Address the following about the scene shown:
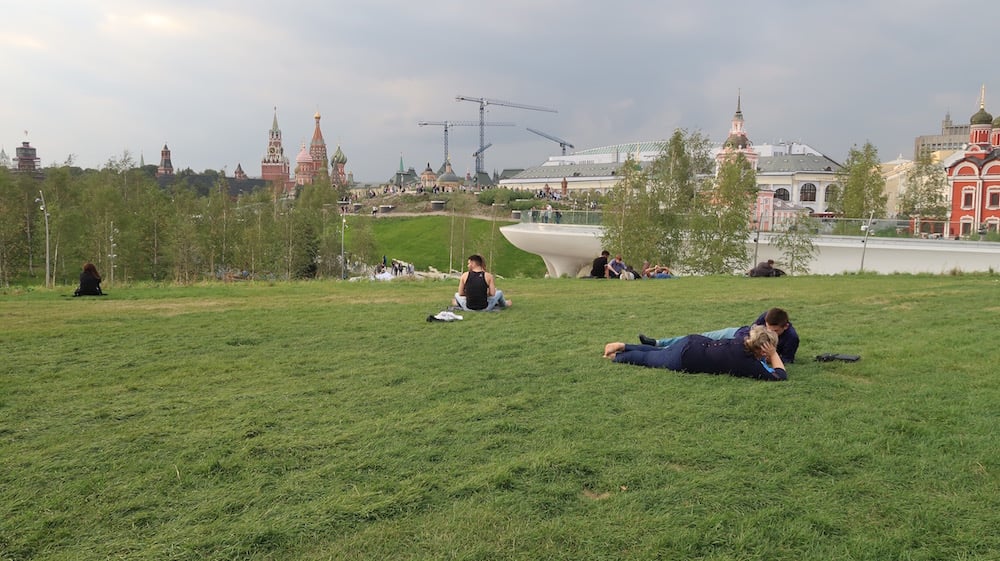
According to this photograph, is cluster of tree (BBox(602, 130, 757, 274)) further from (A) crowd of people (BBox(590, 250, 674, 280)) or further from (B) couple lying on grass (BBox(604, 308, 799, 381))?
(B) couple lying on grass (BBox(604, 308, 799, 381))

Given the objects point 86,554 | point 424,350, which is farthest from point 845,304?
point 86,554

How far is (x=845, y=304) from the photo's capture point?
12164 millimetres

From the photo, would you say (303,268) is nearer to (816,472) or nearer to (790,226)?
(790,226)

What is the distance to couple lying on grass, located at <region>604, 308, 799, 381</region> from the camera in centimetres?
643

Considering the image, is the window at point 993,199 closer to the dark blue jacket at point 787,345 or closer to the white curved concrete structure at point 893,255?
the white curved concrete structure at point 893,255

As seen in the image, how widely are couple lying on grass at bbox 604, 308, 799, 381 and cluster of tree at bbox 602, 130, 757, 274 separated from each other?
2028 cm

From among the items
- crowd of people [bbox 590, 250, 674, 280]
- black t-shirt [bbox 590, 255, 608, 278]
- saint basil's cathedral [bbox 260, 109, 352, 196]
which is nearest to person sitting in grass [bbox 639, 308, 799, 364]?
crowd of people [bbox 590, 250, 674, 280]

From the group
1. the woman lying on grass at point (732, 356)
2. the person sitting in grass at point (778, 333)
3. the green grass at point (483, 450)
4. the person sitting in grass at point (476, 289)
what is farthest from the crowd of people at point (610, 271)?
the woman lying on grass at point (732, 356)

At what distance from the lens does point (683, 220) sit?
93.8ft

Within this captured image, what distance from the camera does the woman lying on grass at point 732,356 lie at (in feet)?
21.1

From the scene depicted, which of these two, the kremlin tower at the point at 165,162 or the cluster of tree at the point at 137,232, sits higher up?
the kremlin tower at the point at 165,162

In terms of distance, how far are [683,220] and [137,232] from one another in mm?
33496

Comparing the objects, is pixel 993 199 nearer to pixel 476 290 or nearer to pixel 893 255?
pixel 893 255

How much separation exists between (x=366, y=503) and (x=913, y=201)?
182ft
